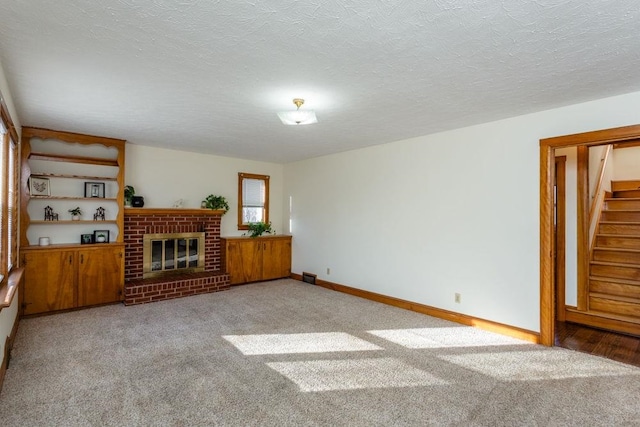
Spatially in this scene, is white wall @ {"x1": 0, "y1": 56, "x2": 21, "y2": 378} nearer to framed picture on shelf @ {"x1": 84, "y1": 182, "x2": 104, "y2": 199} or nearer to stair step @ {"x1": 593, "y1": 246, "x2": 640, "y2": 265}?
framed picture on shelf @ {"x1": 84, "y1": 182, "x2": 104, "y2": 199}

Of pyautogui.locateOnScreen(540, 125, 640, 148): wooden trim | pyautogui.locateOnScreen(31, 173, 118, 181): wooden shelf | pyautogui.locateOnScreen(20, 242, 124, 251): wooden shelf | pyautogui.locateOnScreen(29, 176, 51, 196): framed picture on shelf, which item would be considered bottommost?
pyautogui.locateOnScreen(20, 242, 124, 251): wooden shelf

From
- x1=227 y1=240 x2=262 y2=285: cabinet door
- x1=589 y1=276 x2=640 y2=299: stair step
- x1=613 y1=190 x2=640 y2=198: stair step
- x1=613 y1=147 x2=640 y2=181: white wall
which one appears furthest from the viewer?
x1=227 y1=240 x2=262 y2=285: cabinet door

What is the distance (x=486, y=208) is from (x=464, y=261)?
0.70 m

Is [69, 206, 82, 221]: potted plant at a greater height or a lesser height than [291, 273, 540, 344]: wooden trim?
greater

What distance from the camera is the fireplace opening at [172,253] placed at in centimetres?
537

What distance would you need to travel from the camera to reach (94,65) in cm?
247

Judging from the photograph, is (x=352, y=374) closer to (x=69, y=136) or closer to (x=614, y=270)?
(x=614, y=270)

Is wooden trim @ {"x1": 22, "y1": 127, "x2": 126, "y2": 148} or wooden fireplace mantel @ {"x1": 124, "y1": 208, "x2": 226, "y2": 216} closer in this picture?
wooden trim @ {"x1": 22, "y1": 127, "x2": 126, "y2": 148}

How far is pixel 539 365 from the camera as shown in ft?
9.57

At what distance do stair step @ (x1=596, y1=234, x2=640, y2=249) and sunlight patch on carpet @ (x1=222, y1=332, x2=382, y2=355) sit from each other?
12.6ft

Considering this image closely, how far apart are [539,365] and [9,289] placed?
14.5 feet

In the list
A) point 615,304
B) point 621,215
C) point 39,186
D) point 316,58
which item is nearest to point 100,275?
point 39,186

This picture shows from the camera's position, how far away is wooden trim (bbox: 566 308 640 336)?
3748 millimetres

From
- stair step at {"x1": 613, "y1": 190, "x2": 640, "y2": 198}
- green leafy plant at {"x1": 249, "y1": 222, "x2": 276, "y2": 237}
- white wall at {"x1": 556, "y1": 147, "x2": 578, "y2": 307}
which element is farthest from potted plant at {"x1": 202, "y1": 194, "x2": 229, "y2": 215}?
stair step at {"x1": 613, "y1": 190, "x2": 640, "y2": 198}
